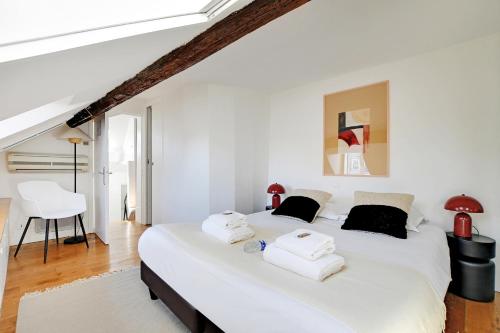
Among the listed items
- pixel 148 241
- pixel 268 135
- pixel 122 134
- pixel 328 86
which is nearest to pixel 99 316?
pixel 148 241

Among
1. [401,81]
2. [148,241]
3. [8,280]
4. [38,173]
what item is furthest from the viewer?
[38,173]

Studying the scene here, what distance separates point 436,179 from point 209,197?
8.83 ft

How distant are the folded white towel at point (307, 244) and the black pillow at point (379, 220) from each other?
0.92 metres

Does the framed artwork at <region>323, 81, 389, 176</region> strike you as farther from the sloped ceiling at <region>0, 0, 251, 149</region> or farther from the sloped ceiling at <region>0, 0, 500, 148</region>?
the sloped ceiling at <region>0, 0, 251, 149</region>

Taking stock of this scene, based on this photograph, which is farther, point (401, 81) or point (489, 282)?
point (401, 81)

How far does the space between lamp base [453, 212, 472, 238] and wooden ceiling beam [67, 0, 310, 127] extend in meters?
2.32

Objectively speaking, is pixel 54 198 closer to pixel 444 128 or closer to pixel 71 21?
pixel 71 21

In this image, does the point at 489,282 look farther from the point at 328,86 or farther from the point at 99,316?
the point at 99,316

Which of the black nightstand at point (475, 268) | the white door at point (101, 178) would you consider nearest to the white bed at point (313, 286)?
the black nightstand at point (475, 268)

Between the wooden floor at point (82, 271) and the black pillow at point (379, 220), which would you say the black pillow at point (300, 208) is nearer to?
the black pillow at point (379, 220)

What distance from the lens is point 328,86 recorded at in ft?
11.2

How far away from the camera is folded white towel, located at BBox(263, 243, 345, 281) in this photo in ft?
4.40

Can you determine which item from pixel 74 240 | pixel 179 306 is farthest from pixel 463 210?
pixel 74 240

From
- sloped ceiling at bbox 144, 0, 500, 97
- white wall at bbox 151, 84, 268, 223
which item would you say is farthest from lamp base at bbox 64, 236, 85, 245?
sloped ceiling at bbox 144, 0, 500, 97
